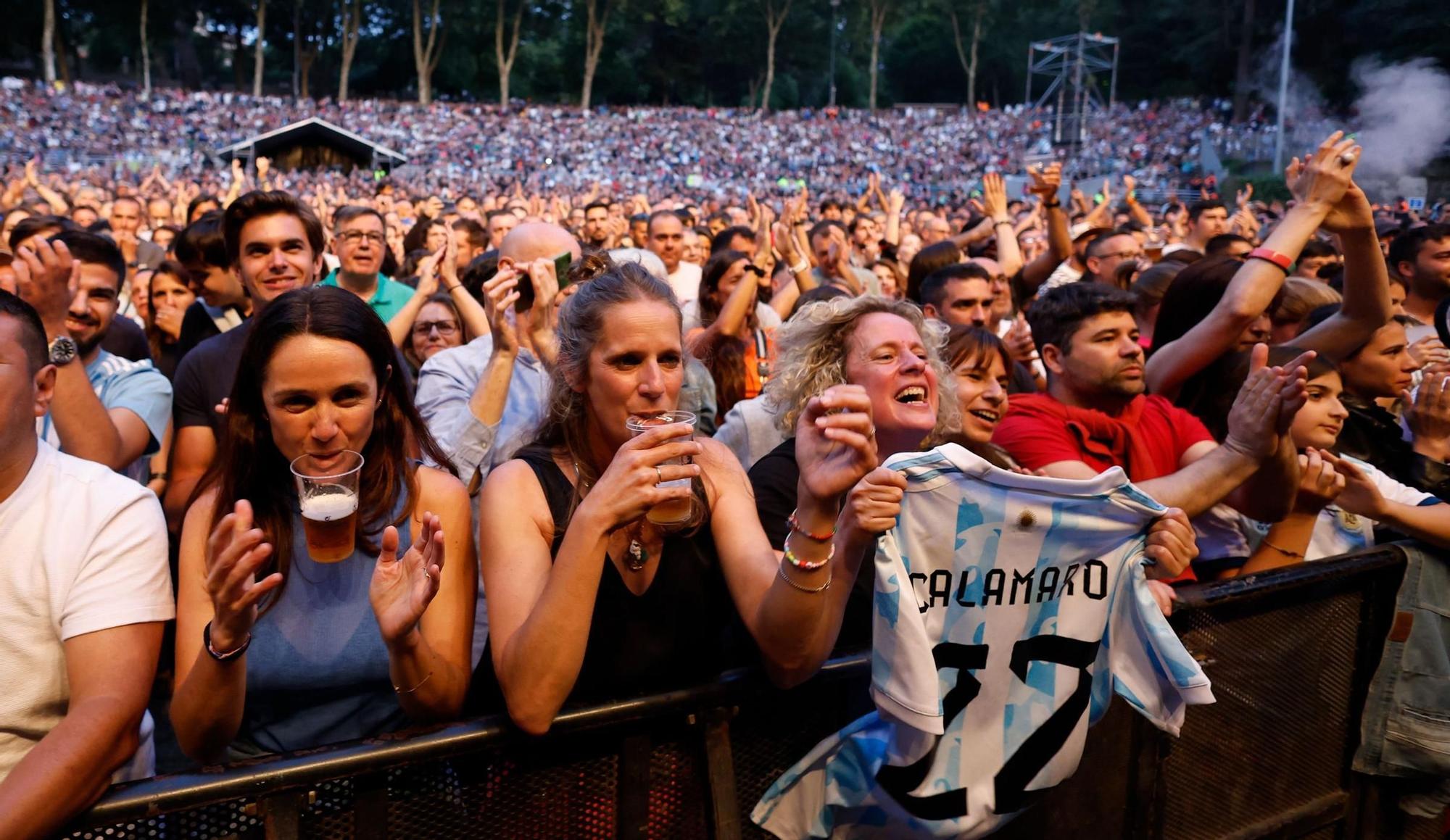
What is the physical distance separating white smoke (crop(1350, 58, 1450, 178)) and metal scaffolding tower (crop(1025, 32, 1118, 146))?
72.6ft

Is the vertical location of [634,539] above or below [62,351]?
below

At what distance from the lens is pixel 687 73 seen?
65000mm

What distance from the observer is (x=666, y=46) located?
6450cm

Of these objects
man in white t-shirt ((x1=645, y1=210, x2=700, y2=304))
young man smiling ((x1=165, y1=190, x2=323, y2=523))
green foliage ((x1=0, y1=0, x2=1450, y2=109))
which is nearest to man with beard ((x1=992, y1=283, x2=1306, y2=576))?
young man smiling ((x1=165, y1=190, x2=323, y2=523))

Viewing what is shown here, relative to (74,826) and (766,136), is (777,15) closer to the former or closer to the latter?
(766,136)

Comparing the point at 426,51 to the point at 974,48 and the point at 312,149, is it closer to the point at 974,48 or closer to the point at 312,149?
the point at 312,149

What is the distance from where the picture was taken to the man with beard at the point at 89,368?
2.69 meters

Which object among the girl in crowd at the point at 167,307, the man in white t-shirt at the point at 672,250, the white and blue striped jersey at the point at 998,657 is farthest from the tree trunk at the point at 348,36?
the white and blue striped jersey at the point at 998,657

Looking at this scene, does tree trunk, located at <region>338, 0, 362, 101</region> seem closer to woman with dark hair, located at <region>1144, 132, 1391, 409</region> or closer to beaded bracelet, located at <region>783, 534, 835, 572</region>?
woman with dark hair, located at <region>1144, 132, 1391, 409</region>

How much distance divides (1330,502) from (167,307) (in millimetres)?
5088

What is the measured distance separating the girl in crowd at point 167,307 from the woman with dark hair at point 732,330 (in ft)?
8.31

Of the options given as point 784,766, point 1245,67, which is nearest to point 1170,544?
point 784,766

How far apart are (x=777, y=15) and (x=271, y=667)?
65.7 metres

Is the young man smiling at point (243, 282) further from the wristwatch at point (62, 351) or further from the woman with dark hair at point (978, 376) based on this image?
the woman with dark hair at point (978, 376)
